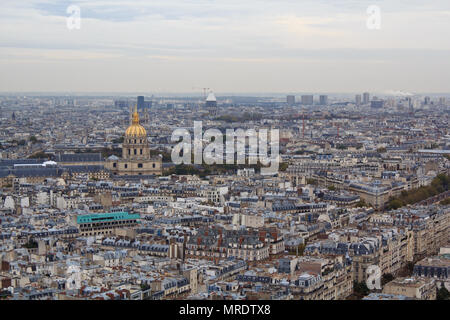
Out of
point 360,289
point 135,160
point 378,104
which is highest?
point 378,104

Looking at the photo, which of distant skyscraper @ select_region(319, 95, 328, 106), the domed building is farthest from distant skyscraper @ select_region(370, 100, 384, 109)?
the domed building

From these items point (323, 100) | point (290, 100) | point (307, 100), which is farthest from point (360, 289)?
point (290, 100)

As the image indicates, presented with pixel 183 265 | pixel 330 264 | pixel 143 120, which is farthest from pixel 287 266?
pixel 143 120

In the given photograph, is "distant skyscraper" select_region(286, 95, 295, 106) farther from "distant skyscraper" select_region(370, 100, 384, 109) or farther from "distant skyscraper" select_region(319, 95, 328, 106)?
"distant skyscraper" select_region(370, 100, 384, 109)

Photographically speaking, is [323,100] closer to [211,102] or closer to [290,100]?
[290,100]

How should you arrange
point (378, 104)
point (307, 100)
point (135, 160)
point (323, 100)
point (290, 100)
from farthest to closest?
point (290, 100) < point (307, 100) < point (323, 100) < point (378, 104) < point (135, 160)

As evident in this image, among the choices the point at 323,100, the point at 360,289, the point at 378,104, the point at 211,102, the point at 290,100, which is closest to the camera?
the point at 360,289

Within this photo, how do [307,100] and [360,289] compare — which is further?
[307,100]
